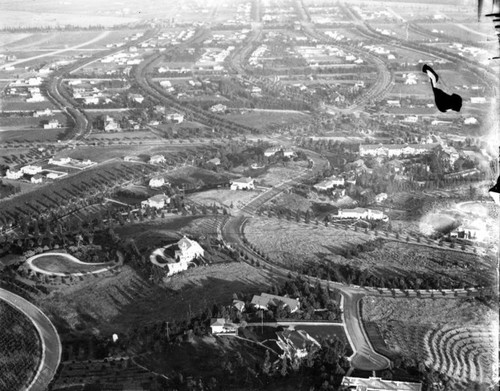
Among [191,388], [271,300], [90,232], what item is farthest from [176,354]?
[90,232]

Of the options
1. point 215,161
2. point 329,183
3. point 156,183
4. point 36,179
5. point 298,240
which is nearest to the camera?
point 298,240

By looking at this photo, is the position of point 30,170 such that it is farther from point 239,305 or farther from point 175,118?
point 239,305

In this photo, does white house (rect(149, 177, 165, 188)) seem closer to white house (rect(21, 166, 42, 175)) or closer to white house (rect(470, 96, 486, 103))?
white house (rect(21, 166, 42, 175))

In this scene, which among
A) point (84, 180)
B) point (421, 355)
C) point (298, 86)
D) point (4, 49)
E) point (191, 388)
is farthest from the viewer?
point (4, 49)

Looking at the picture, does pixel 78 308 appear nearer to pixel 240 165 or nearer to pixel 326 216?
pixel 326 216

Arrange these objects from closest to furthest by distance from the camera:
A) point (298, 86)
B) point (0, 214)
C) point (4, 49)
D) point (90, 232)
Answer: point (90, 232), point (0, 214), point (298, 86), point (4, 49)

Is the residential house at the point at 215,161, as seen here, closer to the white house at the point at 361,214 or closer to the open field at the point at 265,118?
the open field at the point at 265,118

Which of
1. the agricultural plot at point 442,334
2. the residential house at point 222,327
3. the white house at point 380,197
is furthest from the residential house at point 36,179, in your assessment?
the agricultural plot at point 442,334

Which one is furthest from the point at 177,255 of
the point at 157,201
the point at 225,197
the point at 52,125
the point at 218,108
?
the point at 218,108

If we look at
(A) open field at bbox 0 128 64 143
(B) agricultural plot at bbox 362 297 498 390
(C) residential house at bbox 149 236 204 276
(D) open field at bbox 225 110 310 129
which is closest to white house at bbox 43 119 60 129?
(A) open field at bbox 0 128 64 143
